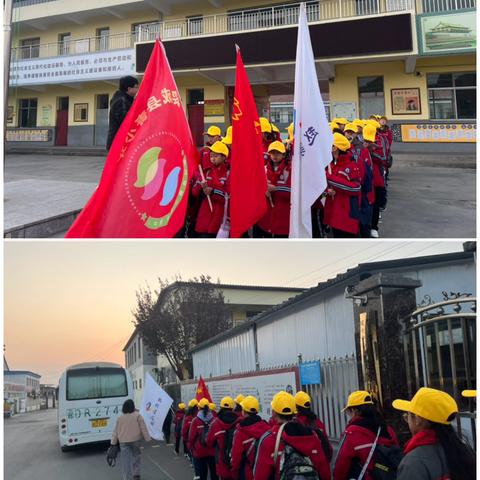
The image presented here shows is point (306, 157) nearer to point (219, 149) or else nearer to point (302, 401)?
point (219, 149)

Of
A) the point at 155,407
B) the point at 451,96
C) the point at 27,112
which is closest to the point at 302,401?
the point at 155,407

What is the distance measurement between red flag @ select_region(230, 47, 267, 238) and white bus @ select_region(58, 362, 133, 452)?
773 centimetres

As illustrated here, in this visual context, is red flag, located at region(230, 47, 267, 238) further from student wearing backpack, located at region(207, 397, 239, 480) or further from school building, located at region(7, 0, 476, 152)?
school building, located at region(7, 0, 476, 152)

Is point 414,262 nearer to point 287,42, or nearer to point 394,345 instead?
Result: point 394,345

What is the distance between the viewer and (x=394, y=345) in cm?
461

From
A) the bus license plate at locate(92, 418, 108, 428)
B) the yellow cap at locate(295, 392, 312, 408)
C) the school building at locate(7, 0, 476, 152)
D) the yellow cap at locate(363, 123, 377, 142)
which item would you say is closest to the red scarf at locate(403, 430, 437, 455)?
the yellow cap at locate(295, 392, 312, 408)

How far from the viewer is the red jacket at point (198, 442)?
6554 millimetres

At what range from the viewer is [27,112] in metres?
24.3

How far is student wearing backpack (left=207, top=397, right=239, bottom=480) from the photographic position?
5516mm

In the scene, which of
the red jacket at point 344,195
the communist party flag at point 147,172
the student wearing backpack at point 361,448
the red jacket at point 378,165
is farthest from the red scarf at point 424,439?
the red jacket at point 378,165

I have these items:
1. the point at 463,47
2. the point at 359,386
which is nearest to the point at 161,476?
the point at 359,386

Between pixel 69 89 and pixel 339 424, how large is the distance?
21398mm

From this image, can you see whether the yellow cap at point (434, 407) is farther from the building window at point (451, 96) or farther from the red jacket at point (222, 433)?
the building window at point (451, 96)

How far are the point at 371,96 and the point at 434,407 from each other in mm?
16411
